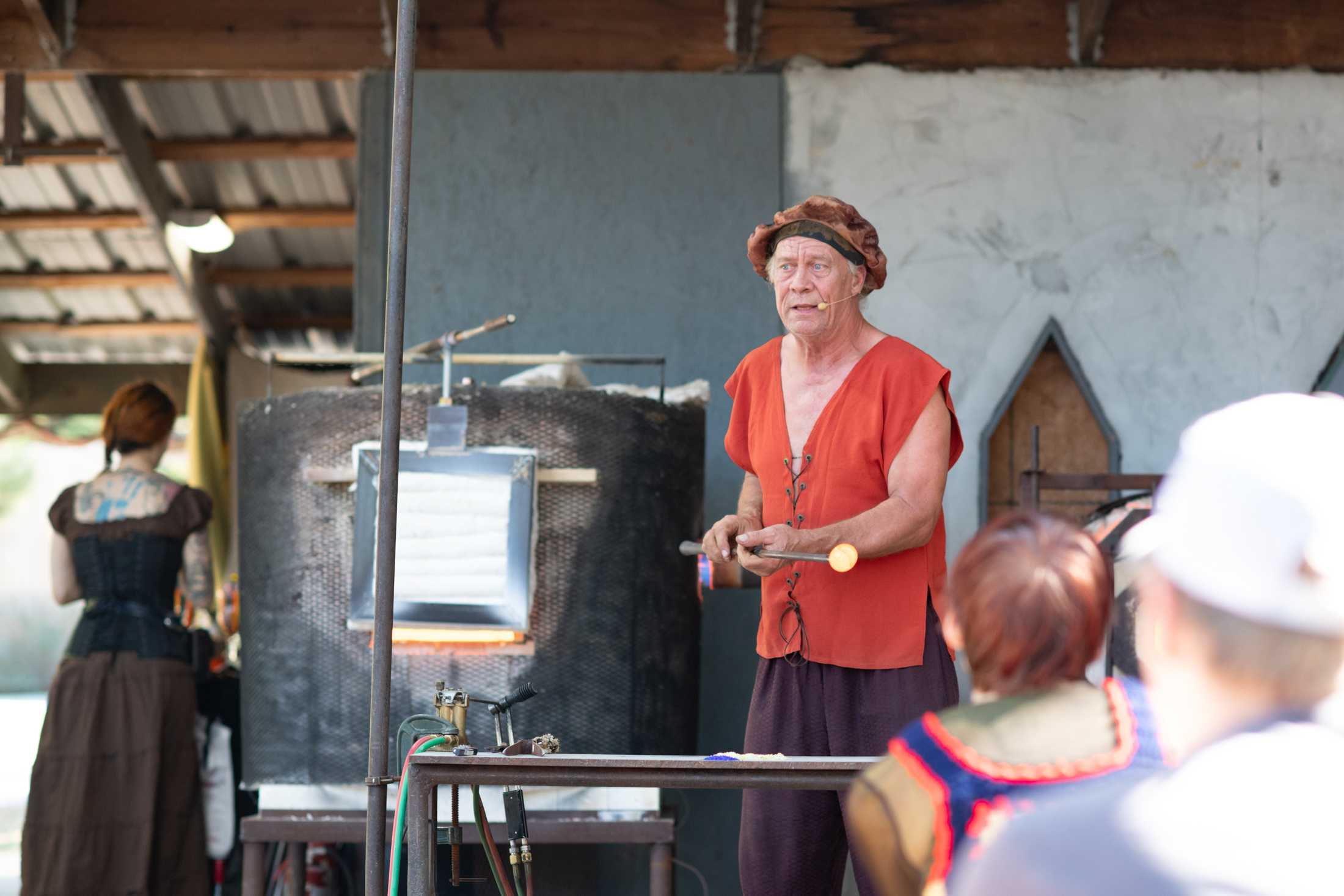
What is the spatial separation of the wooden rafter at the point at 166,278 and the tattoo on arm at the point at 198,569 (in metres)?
4.32

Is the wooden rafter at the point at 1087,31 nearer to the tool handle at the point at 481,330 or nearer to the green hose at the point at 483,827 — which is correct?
the tool handle at the point at 481,330

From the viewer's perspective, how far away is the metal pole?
2.23 m

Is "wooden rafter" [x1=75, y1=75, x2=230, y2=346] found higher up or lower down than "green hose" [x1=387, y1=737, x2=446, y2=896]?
higher up

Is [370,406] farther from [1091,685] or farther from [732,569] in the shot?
[1091,685]

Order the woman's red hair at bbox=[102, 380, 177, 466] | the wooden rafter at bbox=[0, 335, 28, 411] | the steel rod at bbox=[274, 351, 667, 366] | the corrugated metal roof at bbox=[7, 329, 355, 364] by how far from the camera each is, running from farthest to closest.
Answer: the wooden rafter at bbox=[0, 335, 28, 411]
the corrugated metal roof at bbox=[7, 329, 355, 364]
the woman's red hair at bbox=[102, 380, 177, 466]
the steel rod at bbox=[274, 351, 667, 366]

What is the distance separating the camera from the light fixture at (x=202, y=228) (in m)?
7.78

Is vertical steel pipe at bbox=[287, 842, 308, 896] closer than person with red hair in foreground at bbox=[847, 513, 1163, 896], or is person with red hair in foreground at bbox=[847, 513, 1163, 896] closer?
→ person with red hair in foreground at bbox=[847, 513, 1163, 896]

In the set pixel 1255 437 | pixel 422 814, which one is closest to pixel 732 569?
pixel 422 814

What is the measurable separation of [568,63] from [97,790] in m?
3.04

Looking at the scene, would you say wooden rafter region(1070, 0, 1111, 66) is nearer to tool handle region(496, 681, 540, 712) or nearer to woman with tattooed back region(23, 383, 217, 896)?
woman with tattooed back region(23, 383, 217, 896)

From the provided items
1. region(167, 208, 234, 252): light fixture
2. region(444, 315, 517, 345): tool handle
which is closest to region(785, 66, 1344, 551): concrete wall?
region(444, 315, 517, 345): tool handle

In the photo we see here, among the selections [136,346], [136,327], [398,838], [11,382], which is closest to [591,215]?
[398,838]

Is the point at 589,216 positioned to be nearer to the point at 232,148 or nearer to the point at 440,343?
the point at 440,343

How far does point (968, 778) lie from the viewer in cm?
132
